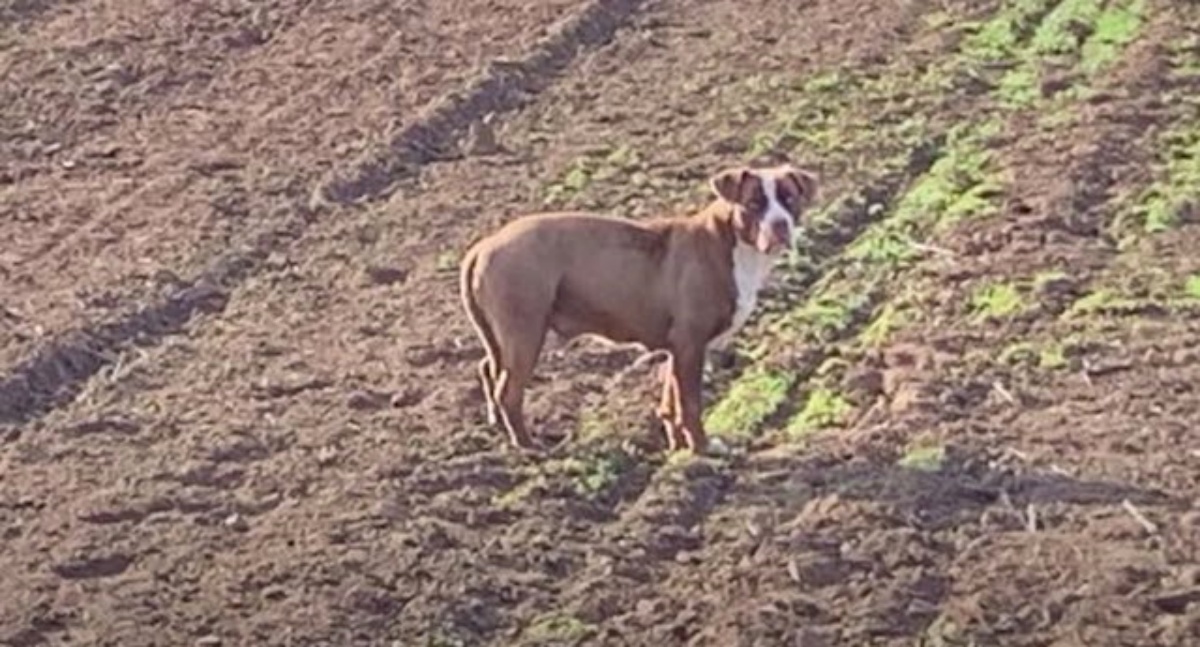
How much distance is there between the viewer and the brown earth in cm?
1053

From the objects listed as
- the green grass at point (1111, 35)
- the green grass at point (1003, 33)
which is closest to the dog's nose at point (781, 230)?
the green grass at point (1111, 35)

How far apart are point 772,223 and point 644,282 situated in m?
0.52

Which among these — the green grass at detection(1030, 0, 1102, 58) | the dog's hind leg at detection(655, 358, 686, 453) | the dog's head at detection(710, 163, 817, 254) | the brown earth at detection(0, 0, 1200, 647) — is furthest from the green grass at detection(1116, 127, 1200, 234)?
the dog's hind leg at detection(655, 358, 686, 453)

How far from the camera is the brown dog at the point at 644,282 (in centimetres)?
1190

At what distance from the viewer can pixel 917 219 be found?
14.8 metres

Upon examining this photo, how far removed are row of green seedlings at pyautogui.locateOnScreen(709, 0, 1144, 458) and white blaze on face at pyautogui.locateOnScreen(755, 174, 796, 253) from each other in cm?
74

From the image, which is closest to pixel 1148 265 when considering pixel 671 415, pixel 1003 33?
pixel 671 415

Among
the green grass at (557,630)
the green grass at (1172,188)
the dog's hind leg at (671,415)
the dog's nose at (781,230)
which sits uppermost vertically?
the dog's nose at (781,230)

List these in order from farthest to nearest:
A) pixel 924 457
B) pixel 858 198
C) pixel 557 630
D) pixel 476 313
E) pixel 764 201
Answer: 1. pixel 858 198
2. pixel 476 313
3. pixel 764 201
4. pixel 924 457
5. pixel 557 630

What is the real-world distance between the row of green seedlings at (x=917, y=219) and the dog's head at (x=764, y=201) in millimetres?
768

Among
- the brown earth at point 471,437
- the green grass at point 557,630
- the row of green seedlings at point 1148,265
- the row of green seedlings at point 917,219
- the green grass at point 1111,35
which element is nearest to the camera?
the green grass at point 557,630

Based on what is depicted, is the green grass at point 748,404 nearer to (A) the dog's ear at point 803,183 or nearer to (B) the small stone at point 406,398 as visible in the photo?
(A) the dog's ear at point 803,183

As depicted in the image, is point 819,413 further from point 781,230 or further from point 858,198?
point 858,198

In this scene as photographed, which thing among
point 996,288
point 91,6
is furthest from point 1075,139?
point 91,6
